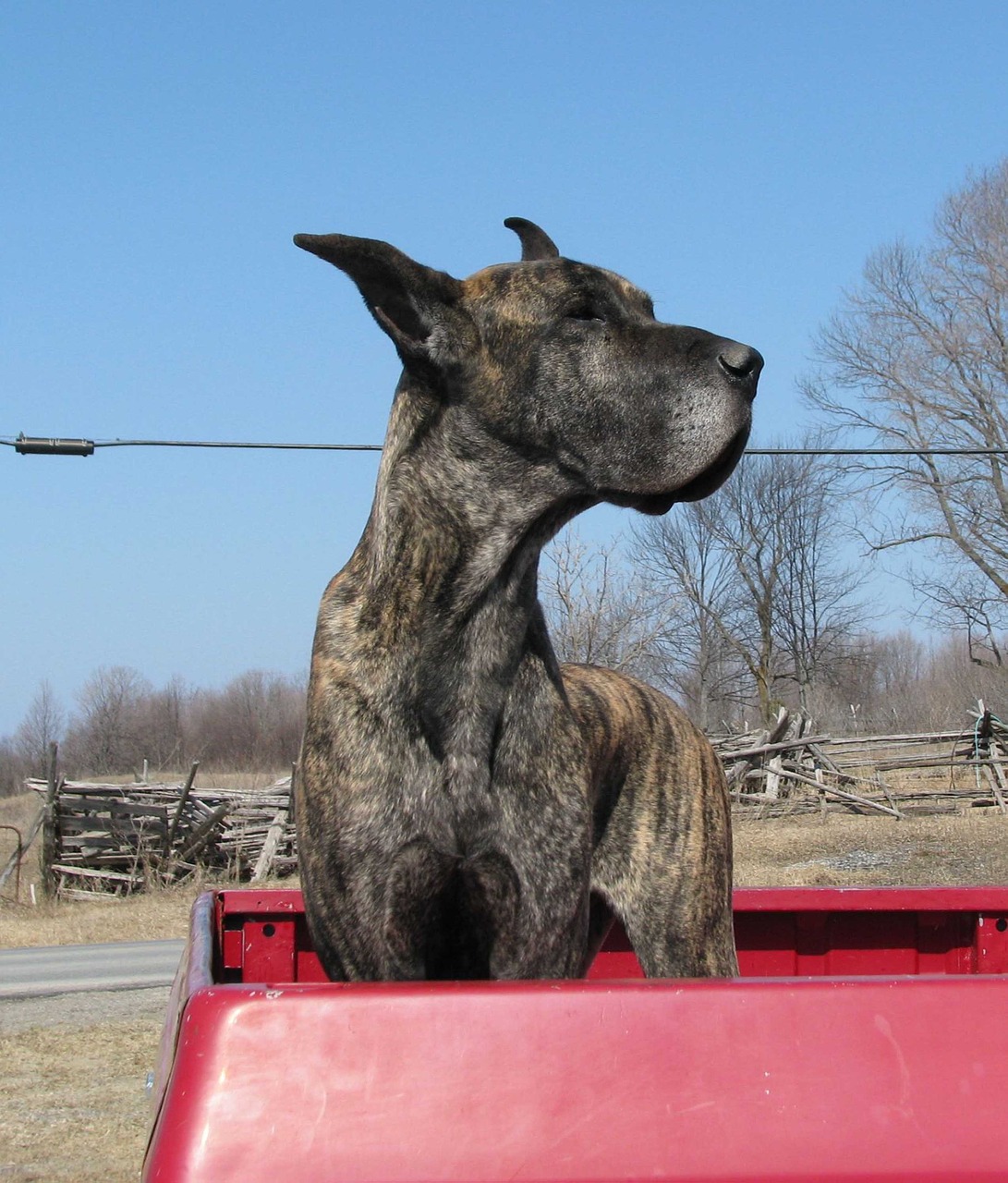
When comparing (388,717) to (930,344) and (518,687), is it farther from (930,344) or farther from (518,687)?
(930,344)

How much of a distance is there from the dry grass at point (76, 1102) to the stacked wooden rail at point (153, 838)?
13203 millimetres

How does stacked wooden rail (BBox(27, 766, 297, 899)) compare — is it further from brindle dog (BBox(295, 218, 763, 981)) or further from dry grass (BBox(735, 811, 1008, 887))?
brindle dog (BBox(295, 218, 763, 981))

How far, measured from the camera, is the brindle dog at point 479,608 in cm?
274

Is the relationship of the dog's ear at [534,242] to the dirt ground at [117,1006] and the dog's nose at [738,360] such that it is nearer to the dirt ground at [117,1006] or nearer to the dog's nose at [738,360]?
the dog's nose at [738,360]

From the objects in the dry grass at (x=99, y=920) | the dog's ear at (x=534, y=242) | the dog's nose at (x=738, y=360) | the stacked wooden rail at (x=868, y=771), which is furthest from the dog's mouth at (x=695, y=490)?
the stacked wooden rail at (x=868, y=771)

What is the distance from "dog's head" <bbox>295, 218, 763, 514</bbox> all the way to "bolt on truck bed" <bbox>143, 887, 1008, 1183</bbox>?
157 centimetres

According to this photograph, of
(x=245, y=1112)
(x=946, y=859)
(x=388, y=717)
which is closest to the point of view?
(x=245, y=1112)

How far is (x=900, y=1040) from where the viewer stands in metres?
1.50

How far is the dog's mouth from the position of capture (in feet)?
9.59

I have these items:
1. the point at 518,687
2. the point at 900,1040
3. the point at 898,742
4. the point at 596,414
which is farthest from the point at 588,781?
the point at 898,742

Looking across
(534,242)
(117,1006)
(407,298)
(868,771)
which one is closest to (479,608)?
(407,298)

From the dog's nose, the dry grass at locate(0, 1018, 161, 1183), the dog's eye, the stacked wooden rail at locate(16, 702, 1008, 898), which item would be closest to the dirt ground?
the dry grass at locate(0, 1018, 161, 1183)

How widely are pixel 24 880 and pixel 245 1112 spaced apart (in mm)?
23480

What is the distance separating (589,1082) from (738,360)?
70.6 inches
